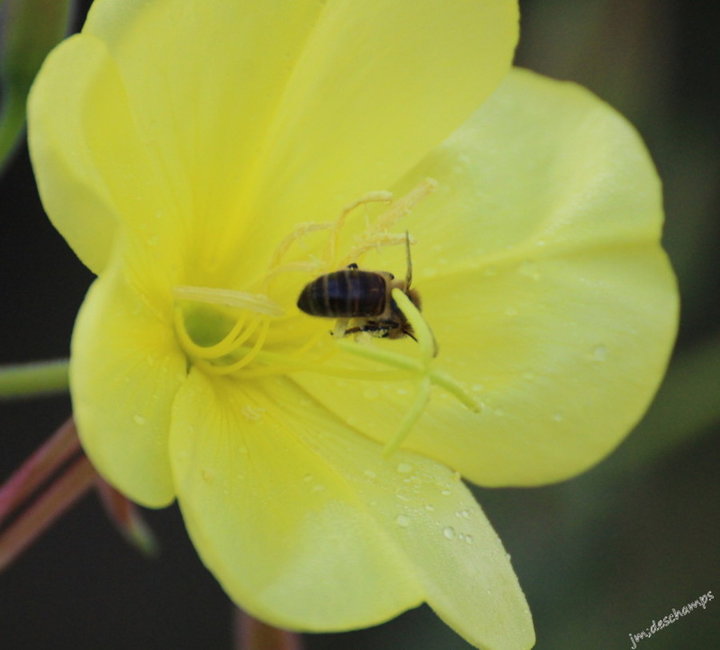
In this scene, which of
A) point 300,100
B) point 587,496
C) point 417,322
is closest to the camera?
point 417,322

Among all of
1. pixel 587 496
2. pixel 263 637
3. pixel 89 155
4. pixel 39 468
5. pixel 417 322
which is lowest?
pixel 587 496

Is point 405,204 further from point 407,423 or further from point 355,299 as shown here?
point 407,423

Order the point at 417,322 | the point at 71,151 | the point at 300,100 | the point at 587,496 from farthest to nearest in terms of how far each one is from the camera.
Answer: the point at 587,496
the point at 300,100
the point at 417,322
the point at 71,151

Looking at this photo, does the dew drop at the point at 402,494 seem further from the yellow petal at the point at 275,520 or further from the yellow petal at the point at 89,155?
the yellow petal at the point at 89,155

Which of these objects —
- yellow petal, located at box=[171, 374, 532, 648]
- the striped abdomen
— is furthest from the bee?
yellow petal, located at box=[171, 374, 532, 648]

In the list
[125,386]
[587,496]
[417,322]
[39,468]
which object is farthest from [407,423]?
[587,496]

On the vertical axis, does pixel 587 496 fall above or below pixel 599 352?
below
